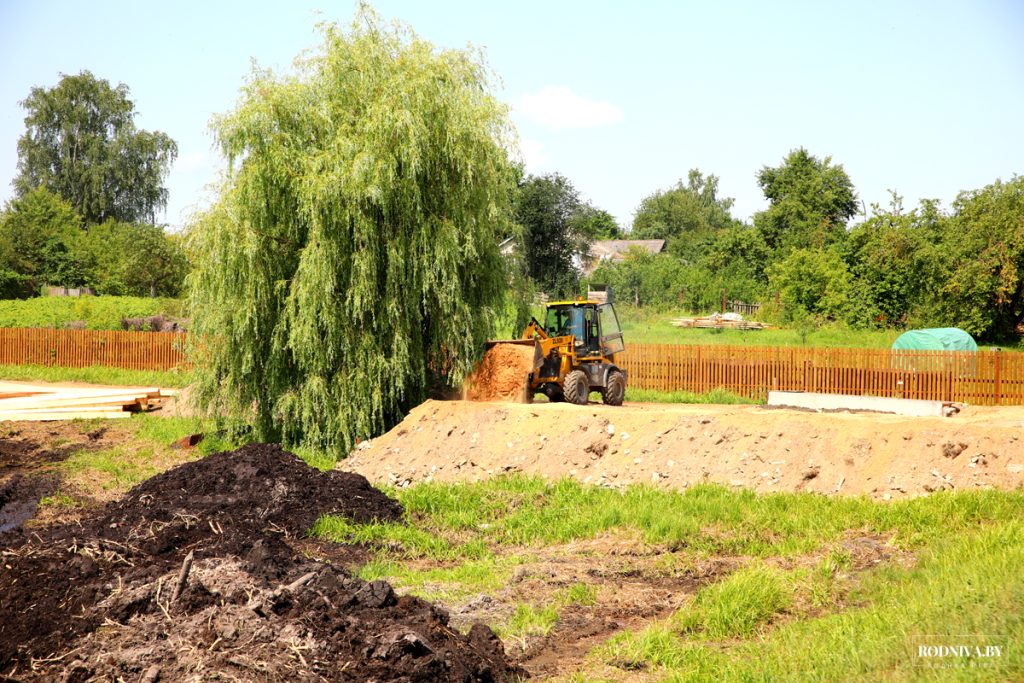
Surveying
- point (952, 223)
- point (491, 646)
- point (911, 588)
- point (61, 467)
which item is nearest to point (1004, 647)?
point (911, 588)

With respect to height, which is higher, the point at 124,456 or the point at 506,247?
the point at 506,247

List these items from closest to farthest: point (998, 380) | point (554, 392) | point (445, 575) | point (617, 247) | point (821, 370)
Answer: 1. point (445, 575)
2. point (554, 392)
3. point (998, 380)
4. point (821, 370)
5. point (617, 247)

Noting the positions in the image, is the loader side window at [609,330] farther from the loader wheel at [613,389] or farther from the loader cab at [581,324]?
the loader wheel at [613,389]

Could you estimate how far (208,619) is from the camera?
21.1ft

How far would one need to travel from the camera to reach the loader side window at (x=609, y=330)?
67.1ft

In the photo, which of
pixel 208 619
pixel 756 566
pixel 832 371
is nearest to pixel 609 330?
pixel 832 371

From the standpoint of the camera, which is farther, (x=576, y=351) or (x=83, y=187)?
(x=83, y=187)

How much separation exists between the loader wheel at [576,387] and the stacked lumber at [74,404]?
1035cm

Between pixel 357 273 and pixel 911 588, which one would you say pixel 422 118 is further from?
pixel 911 588

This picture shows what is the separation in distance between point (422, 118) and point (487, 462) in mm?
6130

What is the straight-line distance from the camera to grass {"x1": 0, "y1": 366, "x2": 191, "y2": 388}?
30453 millimetres

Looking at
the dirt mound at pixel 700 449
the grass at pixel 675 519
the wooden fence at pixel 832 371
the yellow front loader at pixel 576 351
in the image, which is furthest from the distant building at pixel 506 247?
the wooden fence at pixel 832 371

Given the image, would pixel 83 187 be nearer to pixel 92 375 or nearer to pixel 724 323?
pixel 92 375

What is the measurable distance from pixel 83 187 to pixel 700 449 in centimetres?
6199
